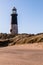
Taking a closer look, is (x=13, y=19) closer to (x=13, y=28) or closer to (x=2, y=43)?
(x=13, y=28)

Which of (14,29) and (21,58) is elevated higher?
(21,58)

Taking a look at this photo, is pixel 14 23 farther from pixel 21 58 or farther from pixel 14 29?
pixel 21 58

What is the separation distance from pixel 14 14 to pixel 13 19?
108 cm

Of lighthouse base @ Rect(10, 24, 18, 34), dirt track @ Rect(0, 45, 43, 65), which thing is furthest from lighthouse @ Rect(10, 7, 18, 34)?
dirt track @ Rect(0, 45, 43, 65)

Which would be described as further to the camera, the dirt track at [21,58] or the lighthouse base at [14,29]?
the lighthouse base at [14,29]

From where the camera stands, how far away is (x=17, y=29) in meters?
39.9

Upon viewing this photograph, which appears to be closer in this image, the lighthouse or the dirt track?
the dirt track

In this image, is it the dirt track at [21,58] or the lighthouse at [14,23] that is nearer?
the dirt track at [21,58]

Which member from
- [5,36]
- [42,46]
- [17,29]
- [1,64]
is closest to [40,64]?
[1,64]

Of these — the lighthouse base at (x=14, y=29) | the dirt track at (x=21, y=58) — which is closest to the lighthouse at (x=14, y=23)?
the lighthouse base at (x=14, y=29)

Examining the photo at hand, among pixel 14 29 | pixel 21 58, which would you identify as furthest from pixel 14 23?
pixel 21 58

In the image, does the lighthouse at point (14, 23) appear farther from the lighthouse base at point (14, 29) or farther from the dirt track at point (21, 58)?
the dirt track at point (21, 58)

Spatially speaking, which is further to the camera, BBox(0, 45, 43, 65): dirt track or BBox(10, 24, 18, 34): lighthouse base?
BBox(10, 24, 18, 34): lighthouse base

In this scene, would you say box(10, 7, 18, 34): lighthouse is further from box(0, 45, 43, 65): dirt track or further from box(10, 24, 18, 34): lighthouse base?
box(0, 45, 43, 65): dirt track
